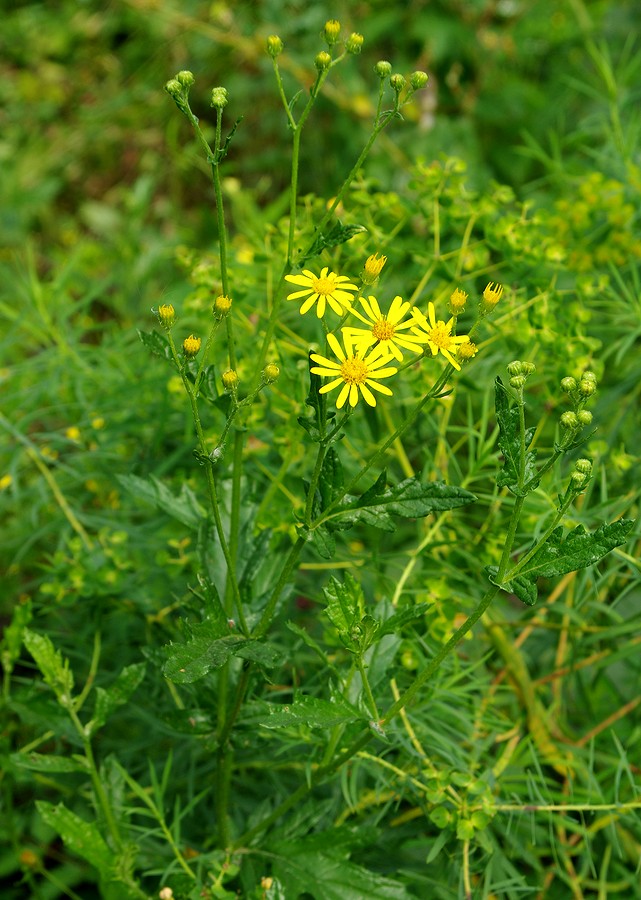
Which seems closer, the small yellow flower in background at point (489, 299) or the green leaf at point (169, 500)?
the small yellow flower in background at point (489, 299)

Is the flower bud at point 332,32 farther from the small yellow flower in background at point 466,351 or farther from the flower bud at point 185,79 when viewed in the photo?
the small yellow flower in background at point 466,351

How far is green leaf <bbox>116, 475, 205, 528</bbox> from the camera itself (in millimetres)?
1000

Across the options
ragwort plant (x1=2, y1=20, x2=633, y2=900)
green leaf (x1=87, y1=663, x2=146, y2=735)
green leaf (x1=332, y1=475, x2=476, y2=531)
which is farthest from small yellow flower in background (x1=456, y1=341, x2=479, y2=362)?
green leaf (x1=87, y1=663, x2=146, y2=735)

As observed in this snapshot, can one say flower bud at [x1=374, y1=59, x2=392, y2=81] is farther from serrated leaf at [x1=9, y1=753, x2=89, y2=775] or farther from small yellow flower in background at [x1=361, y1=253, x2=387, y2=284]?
serrated leaf at [x1=9, y1=753, x2=89, y2=775]

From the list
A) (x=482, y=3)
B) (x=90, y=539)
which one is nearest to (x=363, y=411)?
(x=90, y=539)

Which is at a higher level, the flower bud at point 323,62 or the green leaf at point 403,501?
the flower bud at point 323,62

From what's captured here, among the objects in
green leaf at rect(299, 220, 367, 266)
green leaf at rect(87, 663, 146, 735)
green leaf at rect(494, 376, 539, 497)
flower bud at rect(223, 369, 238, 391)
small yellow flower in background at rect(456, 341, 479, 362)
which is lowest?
green leaf at rect(87, 663, 146, 735)

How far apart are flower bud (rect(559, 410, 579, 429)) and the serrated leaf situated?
60cm

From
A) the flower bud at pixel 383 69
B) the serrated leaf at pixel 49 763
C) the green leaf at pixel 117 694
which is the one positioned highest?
the flower bud at pixel 383 69

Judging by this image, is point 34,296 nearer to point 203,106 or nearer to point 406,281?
point 406,281

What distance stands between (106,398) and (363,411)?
1.50 ft

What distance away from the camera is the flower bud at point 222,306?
0.76 metres

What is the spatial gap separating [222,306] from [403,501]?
219 millimetres

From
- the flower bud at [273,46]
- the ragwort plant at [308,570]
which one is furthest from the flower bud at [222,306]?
the flower bud at [273,46]
